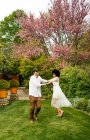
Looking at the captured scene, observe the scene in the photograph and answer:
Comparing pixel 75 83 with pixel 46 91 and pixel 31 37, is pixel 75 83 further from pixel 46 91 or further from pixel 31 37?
pixel 31 37

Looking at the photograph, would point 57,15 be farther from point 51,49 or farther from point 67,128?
point 67,128

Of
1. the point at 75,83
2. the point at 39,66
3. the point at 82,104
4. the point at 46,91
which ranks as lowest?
the point at 82,104

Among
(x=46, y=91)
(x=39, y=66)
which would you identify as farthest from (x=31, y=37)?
(x=46, y=91)

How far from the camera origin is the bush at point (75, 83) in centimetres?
2460

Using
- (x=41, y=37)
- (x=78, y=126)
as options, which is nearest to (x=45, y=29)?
(x=41, y=37)

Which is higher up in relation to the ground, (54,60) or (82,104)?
(54,60)

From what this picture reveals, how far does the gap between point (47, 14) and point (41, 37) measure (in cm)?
284

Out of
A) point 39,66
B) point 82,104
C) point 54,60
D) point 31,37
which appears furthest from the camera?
point 39,66

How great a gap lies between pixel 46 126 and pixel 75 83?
9.69 metres

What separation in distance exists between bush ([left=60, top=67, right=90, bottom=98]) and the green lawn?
4.59 meters

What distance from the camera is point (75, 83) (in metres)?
25.4

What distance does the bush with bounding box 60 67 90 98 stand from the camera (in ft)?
80.7

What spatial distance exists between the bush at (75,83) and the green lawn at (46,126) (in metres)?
4.59

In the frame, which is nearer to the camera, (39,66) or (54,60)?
(54,60)
